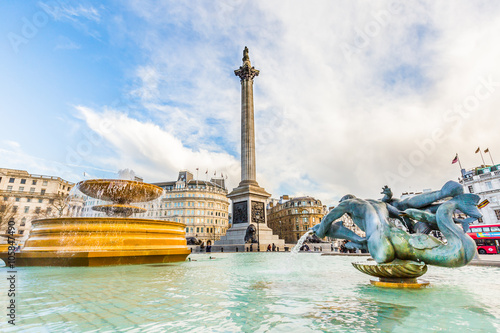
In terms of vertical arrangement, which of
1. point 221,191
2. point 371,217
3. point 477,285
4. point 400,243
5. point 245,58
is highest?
point 245,58

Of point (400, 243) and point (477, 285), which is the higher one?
point (400, 243)

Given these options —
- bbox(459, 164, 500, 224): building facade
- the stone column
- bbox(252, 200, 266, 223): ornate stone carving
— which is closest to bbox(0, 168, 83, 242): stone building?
the stone column

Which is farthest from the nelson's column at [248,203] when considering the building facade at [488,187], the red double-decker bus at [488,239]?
the building facade at [488,187]

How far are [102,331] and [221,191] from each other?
77.5 meters

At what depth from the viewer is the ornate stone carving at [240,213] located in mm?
28969

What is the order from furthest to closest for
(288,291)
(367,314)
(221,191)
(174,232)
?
1. (221,191)
2. (174,232)
3. (288,291)
4. (367,314)

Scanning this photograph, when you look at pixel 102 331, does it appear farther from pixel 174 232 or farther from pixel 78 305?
pixel 174 232

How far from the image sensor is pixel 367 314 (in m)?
3.24

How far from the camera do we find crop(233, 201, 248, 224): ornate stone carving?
28969 millimetres

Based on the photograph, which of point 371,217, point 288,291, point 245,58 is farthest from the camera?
point 245,58

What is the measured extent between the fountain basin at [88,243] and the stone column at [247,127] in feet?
69.7

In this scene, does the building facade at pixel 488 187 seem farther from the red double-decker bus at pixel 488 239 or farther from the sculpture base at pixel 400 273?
the sculpture base at pixel 400 273

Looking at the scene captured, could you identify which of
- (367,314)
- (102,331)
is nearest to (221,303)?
(102,331)

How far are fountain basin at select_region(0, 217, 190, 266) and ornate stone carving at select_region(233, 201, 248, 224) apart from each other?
61.4 feet
